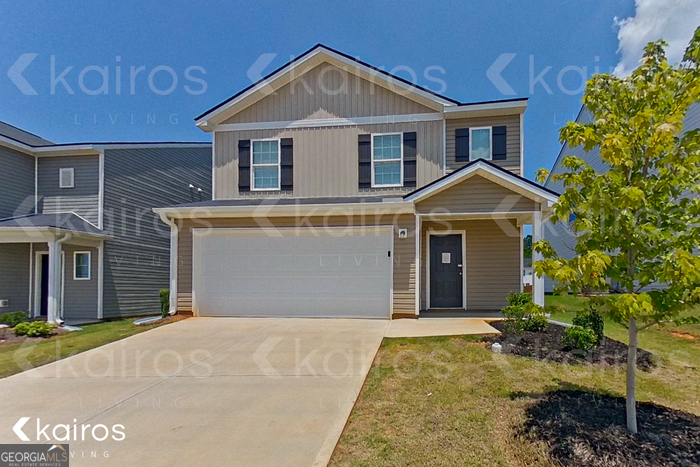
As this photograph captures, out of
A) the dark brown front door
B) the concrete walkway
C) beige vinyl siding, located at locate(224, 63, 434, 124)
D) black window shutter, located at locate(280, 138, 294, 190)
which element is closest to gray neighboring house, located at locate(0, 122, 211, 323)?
beige vinyl siding, located at locate(224, 63, 434, 124)

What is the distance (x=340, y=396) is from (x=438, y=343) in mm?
2764

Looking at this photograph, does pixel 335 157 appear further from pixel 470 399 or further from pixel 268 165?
pixel 470 399

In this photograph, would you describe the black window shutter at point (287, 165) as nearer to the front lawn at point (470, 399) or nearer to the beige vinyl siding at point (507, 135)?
the beige vinyl siding at point (507, 135)

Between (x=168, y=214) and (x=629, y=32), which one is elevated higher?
(x=629, y=32)

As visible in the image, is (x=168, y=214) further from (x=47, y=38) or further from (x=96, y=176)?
(x=47, y=38)

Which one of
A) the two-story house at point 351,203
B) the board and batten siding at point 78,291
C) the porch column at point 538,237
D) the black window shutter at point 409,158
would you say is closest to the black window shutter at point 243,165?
the two-story house at point 351,203

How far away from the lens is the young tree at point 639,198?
297 centimetres

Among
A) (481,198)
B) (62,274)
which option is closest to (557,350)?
(481,198)

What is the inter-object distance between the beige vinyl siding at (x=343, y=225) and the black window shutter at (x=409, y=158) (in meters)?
1.77

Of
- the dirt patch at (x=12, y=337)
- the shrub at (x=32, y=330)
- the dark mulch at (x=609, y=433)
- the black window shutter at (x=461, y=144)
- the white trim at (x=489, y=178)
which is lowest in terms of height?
the dirt patch at (x=12, y=337)

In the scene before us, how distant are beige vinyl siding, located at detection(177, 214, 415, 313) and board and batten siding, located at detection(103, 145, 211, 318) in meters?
4.17

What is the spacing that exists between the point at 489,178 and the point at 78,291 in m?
13.1

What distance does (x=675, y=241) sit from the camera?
10.2 ft

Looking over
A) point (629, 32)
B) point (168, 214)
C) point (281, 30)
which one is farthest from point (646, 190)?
point (281, 30)
